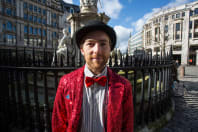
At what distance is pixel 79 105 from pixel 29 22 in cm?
4186

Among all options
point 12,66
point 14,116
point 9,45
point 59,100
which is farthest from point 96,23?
point 9,45

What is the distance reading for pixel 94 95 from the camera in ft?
4.73

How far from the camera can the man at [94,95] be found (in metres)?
1.34

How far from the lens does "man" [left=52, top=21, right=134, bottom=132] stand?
4.40ft

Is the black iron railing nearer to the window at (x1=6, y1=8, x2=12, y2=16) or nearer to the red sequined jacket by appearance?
the red sequined jacket

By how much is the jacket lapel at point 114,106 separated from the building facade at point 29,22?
31.1m

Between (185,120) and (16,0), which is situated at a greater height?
(16,0)

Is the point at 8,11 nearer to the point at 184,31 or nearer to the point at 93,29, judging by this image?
the point at 93,29

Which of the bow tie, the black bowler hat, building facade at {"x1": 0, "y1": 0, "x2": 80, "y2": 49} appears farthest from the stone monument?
building facade at {"x1": 0, "y1": 0, "x2": 80, "y2": 49}

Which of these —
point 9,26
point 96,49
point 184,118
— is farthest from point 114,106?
point 9,26

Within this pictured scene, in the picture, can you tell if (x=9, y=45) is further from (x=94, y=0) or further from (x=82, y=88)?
(x=82, y=88)

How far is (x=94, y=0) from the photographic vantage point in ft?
24.0

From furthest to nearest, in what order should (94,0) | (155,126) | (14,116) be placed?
1. (94,0)
2. (155,126)
3. (14,116)

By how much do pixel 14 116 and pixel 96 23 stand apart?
3.26 meters
